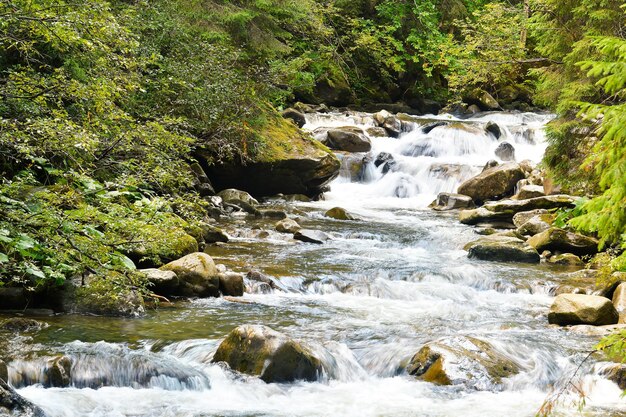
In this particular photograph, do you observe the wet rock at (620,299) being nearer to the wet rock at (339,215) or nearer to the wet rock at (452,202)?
the wet rock at (339,215)

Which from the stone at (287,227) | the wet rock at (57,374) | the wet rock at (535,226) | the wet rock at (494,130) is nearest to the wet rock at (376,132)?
the wet rock at (494,130)

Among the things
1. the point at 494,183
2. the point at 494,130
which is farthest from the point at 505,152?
the point at 494,183

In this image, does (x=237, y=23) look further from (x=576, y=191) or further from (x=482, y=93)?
(x=482, y=93)

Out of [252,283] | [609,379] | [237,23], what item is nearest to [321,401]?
[609,379]

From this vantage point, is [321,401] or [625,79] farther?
[321,401]

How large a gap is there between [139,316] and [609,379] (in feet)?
19.1

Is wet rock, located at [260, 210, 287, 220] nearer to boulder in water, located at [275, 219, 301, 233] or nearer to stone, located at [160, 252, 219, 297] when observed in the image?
boulder in water, located at [275, 219, 301, 233]

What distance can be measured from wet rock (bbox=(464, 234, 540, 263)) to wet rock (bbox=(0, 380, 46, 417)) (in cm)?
996

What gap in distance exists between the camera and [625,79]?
337cm

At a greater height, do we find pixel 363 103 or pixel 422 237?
pixel 363 103

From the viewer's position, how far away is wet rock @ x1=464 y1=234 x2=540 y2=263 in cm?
1322

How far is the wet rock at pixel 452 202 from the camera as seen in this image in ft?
63.9

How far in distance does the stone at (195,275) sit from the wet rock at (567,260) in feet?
23.5

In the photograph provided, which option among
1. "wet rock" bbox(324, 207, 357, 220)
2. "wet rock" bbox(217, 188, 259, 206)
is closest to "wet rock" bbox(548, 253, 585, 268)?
"wet rock" bbox(324, 207, 357, 220)
